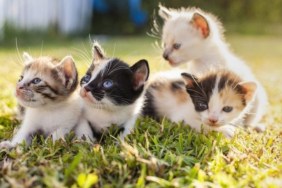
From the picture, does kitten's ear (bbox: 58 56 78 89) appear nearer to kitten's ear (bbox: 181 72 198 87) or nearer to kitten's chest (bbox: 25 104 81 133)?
kitten's chest (bbox: 25 104 81 133)

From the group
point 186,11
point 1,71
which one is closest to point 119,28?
point 1,71

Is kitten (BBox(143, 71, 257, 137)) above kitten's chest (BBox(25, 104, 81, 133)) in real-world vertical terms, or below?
above

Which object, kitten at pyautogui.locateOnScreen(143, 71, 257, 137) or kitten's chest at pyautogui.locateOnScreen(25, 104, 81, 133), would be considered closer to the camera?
kitten's chest at pyautogui.locateOnScreen(25, 104, 81, 133)

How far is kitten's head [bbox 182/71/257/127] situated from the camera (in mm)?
2898

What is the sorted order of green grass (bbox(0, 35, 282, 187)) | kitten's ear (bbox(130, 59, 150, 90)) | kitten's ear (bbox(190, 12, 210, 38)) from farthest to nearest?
1. kitten's ear (bbox(190, 12, 210, 38))
2. kitten's ear (bbox(130, 59, 150, 90))
3. green grass (bbox(0, 35, 282, 187))

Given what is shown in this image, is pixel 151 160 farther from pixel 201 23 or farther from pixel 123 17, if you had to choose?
pixel 123 17

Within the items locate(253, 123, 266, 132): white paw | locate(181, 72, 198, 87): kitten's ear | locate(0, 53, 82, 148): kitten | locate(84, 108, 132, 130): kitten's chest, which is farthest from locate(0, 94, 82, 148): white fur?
locate(253, 123, 266, 132): white paw

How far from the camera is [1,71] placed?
573 cm

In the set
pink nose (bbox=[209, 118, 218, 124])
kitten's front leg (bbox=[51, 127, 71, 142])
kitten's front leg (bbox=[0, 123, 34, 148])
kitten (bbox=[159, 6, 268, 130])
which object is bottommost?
kitten's front leg (bbox=[0, 123, 34, 148])

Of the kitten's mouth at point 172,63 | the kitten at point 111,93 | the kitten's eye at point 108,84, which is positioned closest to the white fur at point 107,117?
the kitten at point 111,93

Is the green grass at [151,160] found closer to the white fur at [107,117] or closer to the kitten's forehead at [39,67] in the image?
the white fur at [107,117]

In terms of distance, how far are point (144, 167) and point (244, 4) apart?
1518 centimetres

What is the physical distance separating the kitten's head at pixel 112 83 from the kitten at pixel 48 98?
12cm

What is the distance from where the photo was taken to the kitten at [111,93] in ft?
8.93
